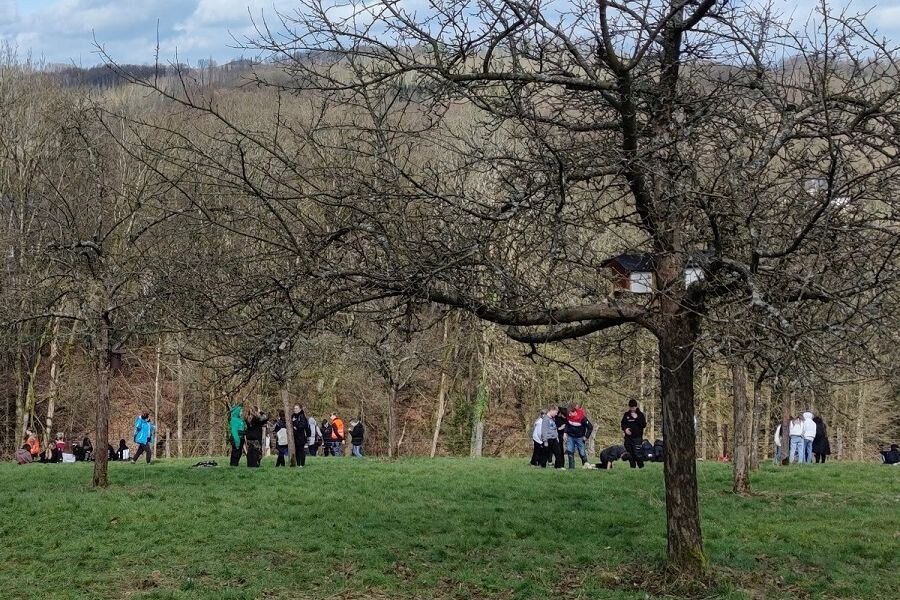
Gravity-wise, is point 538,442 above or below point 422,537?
above

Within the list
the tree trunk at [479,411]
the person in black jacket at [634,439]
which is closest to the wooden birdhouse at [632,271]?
the person in black jacket at [634,439]

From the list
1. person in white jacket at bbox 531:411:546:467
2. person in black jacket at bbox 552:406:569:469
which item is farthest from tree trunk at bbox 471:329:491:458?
person in black jacket at bbox 552:406:569:469

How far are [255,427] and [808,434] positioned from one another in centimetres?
1502

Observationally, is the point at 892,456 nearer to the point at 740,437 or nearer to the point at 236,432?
the point at 740,437

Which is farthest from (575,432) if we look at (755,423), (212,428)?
(212,428)

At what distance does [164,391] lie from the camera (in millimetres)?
45500

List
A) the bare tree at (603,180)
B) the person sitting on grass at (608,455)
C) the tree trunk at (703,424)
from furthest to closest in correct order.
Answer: the tree trunk at (703,424) → the person sitting on grass at (608,455) → the bare tree at (603,180)

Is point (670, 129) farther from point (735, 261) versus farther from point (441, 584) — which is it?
point (441, 584)

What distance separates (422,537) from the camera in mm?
11922

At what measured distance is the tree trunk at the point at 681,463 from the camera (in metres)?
9.00

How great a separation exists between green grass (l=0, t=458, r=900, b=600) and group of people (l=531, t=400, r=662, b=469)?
12.3ft

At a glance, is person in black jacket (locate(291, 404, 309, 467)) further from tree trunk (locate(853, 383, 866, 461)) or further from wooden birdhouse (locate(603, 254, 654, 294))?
tree trunk (locate(853, 383, 866, 461))

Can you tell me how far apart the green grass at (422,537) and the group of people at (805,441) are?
835 centimetres

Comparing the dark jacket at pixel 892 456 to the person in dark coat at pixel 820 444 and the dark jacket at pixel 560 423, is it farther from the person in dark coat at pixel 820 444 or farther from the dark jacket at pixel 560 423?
the dark jacket at pixel 560 423
